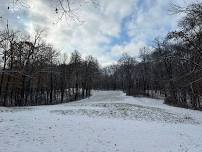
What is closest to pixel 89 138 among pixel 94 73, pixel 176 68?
pixel 176 68

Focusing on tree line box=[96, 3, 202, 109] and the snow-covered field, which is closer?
tree line box=[96, 3, 202, 109]

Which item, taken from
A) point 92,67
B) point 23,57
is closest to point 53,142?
point 23,57

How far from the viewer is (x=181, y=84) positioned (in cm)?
1020

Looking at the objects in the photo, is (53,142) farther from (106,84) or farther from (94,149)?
(106,84)

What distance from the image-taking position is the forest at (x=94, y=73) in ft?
30.7

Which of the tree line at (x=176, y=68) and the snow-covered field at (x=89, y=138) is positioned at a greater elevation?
the tree line at (x=176, y=68)

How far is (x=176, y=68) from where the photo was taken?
1686cm

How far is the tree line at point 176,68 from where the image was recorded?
9.00 meters

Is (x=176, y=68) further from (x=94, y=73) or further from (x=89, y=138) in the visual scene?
(x=94, y=73)

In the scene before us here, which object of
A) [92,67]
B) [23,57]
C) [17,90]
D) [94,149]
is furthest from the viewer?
[92,67]

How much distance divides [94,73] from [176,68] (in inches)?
2918

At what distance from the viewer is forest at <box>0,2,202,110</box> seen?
9.37 meters

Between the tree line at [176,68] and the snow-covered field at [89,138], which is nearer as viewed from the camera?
the tree line at [176,68]

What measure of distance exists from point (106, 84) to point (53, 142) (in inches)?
4698
